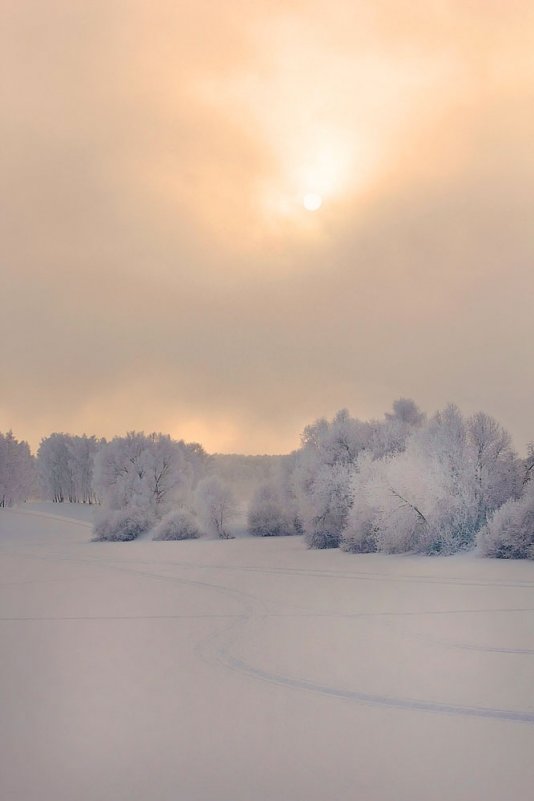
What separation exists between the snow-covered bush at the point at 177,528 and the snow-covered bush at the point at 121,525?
8.13ft

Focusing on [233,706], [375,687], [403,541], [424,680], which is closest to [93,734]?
[233,706]

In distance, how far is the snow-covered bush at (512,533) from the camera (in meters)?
19.8

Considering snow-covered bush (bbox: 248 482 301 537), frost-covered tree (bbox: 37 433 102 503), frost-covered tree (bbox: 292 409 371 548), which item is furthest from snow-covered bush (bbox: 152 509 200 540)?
frost-covered tree (bbox: 37 433 102 503)

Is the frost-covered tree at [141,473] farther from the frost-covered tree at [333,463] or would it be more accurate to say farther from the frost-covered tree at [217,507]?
the frost-covered tree at [333,463]

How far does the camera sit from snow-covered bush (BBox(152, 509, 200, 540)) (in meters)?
37.7

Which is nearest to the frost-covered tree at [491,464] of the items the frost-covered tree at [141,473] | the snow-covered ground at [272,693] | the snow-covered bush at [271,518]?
the snow-covered ground at [272,693]

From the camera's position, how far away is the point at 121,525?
40719mm

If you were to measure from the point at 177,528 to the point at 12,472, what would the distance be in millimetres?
28332

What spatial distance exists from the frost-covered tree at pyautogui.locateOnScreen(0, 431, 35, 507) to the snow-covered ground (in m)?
45.7

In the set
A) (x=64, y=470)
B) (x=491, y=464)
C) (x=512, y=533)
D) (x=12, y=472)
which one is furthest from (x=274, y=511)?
(x=64, y=470)

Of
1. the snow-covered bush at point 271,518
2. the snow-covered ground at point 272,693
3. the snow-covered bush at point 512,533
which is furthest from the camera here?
the snow-covered bush at point 271,518

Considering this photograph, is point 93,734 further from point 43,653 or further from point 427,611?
point 427,611

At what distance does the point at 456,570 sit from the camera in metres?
18.5

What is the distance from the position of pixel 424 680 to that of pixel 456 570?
1043 centimetres
